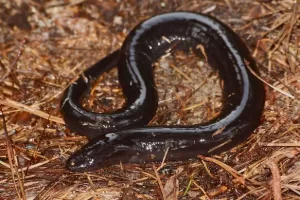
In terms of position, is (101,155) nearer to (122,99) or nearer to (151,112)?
(151,112)

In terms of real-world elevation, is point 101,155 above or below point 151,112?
below

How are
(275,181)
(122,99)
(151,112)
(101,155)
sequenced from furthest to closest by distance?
(122,99) < (151,112) < (101,155) < (275,181)

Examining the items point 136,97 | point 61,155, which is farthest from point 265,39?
point 61,155

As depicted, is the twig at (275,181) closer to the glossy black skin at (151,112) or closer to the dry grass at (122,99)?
the dry grass at (122,99)

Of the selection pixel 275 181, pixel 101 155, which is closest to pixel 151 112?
pixel 101 155

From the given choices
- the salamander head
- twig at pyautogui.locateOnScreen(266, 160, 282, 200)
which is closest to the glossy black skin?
the salamander head

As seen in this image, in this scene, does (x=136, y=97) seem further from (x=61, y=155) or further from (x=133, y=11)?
(x=133, y=11)
